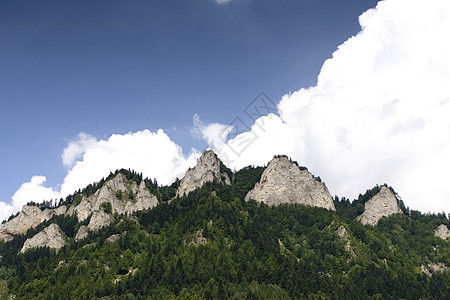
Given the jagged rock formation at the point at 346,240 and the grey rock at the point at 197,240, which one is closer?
the grey rock at the point at 197,240

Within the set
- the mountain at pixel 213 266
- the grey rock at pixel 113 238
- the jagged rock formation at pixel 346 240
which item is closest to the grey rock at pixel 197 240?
the mountain at pixel 213 266

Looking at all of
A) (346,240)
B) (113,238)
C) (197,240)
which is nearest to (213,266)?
(197,240)

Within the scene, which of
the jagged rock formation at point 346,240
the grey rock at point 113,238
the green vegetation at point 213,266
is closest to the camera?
the green vegetation at point 213,266

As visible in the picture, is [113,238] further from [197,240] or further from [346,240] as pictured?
[346,240]

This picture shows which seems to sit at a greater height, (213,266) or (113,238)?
(113,238)

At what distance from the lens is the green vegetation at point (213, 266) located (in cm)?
13362

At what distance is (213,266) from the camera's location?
142875mm

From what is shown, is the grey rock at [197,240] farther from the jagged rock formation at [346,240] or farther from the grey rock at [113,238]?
the jagged rock formation at [346,240]

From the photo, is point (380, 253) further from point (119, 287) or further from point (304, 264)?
point (119, 287)

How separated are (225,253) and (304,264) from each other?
29.7m

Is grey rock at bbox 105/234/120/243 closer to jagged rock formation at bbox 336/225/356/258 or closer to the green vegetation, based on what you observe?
the green vegetation

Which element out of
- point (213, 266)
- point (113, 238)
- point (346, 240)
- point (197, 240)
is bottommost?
point (213, 266)

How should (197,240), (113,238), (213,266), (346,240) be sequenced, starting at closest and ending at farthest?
1. (213,266)
2. (197,240)
3. (113,238)
4. (346,240)

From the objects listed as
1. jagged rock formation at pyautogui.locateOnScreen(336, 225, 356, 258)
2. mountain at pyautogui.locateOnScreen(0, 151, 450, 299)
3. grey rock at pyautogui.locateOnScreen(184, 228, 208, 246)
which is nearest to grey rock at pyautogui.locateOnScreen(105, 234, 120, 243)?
mountain at pyautogui.locateOnScreen(0, 151, 450, 299)
